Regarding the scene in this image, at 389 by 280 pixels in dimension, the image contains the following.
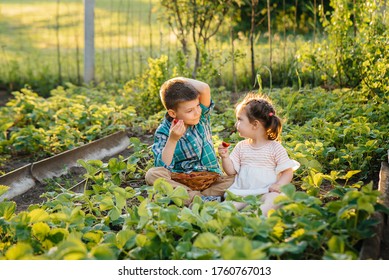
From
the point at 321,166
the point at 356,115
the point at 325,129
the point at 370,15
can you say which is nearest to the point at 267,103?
the point at 321,166

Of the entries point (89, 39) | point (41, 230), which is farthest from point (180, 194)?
point (89, 39)

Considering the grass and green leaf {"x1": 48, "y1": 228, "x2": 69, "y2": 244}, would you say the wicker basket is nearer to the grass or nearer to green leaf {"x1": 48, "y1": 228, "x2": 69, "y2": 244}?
green leaf {"x1": 48, "y1": 228, "x2": 69, "y2": 244}

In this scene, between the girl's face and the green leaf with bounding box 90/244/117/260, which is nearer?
the green leaf with bounding box 90/244/117/260

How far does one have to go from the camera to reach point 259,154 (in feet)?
13.7

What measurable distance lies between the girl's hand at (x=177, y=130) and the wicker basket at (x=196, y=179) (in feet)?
1.02

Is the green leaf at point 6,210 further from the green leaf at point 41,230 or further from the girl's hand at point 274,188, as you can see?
the girl's hand at point 274,188

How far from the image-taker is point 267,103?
4203 mm

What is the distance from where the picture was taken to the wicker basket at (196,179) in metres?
4.34

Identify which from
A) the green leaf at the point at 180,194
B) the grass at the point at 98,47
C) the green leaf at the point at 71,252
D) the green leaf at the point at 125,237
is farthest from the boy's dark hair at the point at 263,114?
the grass at the point at 98,47

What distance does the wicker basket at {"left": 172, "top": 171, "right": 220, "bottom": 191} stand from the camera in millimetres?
4336

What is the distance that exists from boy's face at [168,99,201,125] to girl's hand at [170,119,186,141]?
131 millimetres

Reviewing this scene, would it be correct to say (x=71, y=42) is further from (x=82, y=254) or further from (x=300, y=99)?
(x=82, y=254)

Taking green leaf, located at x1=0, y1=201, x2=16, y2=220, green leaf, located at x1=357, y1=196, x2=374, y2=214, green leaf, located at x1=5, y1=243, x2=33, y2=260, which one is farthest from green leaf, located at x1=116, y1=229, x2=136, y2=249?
green leaf, located at x1=357, y1=196, x2=374, y2=214
